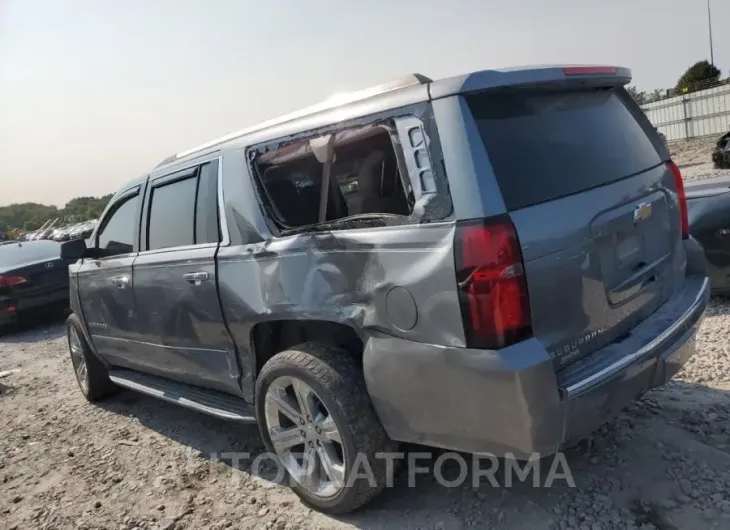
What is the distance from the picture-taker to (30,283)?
9.02 metres

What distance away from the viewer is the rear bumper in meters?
2.22

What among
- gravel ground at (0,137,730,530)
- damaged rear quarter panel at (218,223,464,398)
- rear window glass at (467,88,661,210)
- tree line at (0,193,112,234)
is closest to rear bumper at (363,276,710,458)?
damaged rear quarter panel at (218,223,464,398)

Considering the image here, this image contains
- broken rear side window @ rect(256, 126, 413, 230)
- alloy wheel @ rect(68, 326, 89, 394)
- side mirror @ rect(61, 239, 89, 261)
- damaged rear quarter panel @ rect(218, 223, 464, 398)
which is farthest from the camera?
alloy wheel @ rect(68, 326, 89, 394)

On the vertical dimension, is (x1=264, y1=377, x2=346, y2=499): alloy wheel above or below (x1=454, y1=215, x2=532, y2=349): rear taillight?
below

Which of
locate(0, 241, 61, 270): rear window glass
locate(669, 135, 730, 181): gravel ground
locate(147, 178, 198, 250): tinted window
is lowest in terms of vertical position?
locate(669, 135, 730, 181): gravel ground

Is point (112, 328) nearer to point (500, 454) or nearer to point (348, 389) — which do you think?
point (348, 389)

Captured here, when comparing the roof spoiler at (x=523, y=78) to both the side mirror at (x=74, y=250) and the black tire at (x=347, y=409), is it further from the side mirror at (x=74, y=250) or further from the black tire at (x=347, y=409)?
the side mirror at (x=74, y=250)

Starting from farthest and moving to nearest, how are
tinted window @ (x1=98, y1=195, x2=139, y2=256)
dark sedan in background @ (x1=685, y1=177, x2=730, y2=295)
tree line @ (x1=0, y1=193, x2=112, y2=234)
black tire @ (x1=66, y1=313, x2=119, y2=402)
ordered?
tree line @ (x1=0, y1=193, x2=112, y2=234) → black tire @ (x1=66, y1=313, x2=119, y2=402) → dark sedan in background @ (x1=685, y1=177, x2=730, y2=295) → tinted window @ (x1=98, y1=195, x2=139, y2=256)

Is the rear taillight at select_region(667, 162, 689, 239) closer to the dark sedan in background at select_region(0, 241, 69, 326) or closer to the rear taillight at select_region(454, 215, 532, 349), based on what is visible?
the rear taillight at select_region(454, 215, 532, 349)

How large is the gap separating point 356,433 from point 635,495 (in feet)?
4.30

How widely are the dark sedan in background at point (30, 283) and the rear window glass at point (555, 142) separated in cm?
808

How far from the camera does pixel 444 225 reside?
7.52 feet

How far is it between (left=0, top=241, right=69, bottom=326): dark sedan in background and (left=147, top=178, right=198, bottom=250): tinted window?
5555 millimetres

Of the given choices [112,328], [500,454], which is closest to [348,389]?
[500,454]
